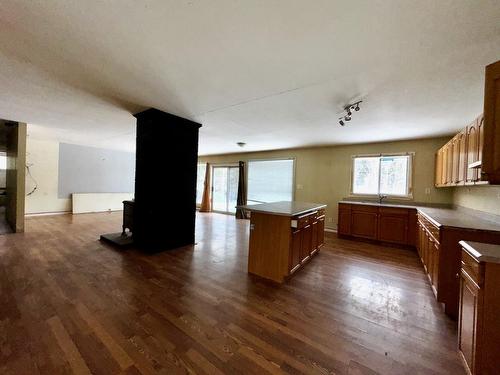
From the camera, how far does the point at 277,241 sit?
8.84 feet

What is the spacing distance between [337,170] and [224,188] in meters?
4.42

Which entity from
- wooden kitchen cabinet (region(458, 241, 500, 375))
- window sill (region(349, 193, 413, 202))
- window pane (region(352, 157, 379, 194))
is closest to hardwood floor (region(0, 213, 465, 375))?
wooden kitchen cabinet (region(458, 241, 500, 375))

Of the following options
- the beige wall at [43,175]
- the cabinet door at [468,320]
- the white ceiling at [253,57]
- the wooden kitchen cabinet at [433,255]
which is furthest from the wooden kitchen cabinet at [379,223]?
the beige wall at [43,175]

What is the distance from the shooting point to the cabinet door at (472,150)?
2297 mm

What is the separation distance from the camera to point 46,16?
→ 1.48 metres

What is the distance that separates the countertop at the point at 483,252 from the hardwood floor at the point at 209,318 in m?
0.82

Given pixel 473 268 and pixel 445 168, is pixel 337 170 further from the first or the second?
pixel 473 268

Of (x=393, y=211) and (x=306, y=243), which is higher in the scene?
(x=393, y=211)

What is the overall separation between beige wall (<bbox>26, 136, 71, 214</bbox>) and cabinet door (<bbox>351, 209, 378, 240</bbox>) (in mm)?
8905

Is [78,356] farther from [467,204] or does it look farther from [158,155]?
[467,204]

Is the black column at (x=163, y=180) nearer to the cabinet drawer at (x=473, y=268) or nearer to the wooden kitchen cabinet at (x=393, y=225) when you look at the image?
the cabinet drawer at (x=473, y=268)

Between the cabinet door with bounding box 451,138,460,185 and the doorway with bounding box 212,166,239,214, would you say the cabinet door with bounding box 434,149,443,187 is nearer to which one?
the cabinet door with bounding box 451,138,460,185

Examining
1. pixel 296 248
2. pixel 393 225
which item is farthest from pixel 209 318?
pixel 393 225

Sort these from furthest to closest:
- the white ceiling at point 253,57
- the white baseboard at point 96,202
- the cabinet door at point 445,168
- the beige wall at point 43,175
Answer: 1. the white baseboard at point 96,202
2. the beige wall at point 43,175
3. the cabinet door at point 445,168
4. the white ceiling at point 253,57
